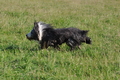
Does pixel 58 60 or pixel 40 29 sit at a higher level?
pixel 40 29

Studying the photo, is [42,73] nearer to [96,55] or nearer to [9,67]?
[9,67]

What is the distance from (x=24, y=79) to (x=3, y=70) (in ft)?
1.71

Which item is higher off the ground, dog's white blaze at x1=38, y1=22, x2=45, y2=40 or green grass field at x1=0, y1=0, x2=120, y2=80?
dog's white blaze at x1=38, y1=22, x2=45, y2=40

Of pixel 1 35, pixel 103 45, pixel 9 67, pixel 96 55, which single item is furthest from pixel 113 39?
pixel 9 67

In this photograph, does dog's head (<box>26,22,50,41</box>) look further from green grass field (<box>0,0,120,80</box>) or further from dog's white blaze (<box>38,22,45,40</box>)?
green grass field (<box>0,0,120,80</box>)

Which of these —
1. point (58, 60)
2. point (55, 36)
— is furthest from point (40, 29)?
point (58, 60)

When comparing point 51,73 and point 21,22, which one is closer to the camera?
point 51,73

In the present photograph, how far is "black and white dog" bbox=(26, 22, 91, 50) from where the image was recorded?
6961mm

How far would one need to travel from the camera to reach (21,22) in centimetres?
1050

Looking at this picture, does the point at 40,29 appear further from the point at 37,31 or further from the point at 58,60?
the point at 58,60

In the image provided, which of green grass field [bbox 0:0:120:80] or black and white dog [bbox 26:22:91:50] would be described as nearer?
green grass field [bbox 0:0:120:80]

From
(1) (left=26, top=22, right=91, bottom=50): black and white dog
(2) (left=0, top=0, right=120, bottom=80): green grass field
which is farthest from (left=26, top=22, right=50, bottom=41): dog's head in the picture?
(2) (left=0, top=0, right=120, bottom=80): green grass field

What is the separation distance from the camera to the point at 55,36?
7039 mm

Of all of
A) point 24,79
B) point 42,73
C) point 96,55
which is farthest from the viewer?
point 96,55
